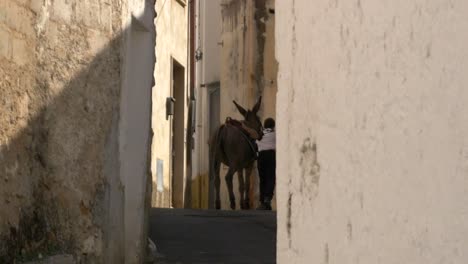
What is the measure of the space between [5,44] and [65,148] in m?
1.06

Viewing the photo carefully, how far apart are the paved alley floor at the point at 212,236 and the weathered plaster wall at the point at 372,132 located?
5.00m

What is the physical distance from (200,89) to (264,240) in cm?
1705

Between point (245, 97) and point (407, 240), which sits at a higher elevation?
point (245, 97)

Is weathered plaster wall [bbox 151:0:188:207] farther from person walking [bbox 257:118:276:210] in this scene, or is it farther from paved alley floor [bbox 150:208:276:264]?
paved alley floor [bbox 150:208:276:264]

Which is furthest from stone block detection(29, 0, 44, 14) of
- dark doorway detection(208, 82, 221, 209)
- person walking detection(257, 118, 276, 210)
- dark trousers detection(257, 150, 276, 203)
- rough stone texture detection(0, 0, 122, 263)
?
dark doorway detection(208, 82, 221, 209)

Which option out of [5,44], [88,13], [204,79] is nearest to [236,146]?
[204,79]

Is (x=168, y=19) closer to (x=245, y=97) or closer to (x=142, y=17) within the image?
(x=245, y=97)

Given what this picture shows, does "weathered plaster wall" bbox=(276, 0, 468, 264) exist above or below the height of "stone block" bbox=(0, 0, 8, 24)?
below

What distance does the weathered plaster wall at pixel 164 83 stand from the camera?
56.2 ft

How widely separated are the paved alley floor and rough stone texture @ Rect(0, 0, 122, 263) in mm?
1405

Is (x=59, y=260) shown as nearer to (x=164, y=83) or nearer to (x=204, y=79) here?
(x=164, y=83)

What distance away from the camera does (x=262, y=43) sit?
24.7m

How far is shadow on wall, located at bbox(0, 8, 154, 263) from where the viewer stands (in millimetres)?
7316

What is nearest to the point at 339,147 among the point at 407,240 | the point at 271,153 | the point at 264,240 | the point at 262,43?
the point at 407,240
